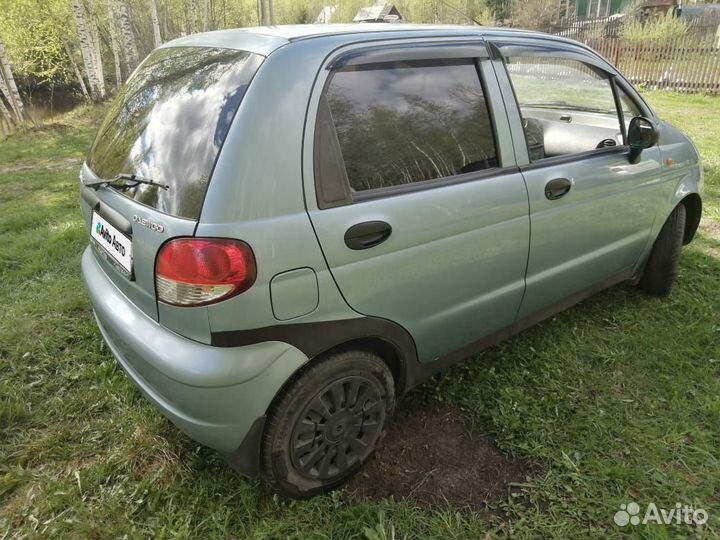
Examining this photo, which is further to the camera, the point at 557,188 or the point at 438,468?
the point at 557,188

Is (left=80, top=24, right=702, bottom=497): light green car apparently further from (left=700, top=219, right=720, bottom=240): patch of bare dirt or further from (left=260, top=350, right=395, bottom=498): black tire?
(left=700, top=219, right=720, bottom=240): patch of bare dirt

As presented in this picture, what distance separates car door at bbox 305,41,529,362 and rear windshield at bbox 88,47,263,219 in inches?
12.0

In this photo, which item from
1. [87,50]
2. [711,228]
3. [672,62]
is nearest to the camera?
[711,228]

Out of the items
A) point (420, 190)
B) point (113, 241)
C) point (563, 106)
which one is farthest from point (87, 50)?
point (420, 190)

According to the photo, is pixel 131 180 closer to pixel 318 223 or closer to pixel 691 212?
pixel 318 223

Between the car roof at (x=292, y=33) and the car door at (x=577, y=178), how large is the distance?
249 millimetres

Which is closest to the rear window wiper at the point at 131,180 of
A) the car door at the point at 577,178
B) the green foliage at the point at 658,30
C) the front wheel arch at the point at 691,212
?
the car door at the point at 577,178

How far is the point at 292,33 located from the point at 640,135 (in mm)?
1943

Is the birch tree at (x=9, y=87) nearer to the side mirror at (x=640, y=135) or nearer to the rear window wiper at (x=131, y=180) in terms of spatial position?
the rear window wiper at (x=131, y=180)

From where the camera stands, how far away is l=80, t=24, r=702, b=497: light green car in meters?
1.54

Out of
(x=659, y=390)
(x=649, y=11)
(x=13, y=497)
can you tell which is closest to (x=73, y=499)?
(x=13, y=497)

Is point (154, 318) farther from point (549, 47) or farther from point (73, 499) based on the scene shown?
point (549, 47)

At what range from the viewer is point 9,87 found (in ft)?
36.9

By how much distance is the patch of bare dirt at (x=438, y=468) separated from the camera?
1963mm
